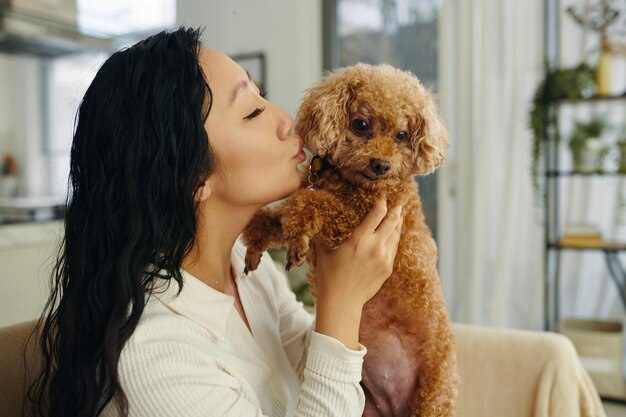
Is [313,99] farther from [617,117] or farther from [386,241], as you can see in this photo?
[617,117]

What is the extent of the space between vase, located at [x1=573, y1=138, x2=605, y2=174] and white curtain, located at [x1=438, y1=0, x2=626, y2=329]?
0.31 m

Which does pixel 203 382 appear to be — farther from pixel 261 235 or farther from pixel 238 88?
pixel 238 88

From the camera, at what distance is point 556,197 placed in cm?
322

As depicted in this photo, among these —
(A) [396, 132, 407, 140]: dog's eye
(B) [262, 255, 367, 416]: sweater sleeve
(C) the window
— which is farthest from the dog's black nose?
(C) the window

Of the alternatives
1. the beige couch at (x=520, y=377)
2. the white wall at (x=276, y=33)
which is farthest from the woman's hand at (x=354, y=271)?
the white wall at (x=276, y=33)

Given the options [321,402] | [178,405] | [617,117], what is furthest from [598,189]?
[178,405]

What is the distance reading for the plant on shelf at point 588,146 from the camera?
2.89m

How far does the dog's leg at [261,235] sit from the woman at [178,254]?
0.08 meters

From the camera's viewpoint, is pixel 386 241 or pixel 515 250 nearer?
pixel 386 241

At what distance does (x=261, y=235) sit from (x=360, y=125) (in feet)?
1.12

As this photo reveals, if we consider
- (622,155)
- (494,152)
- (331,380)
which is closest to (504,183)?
(494,152)

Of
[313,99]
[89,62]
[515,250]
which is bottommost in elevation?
[515,250]

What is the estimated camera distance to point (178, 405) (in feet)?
2.69

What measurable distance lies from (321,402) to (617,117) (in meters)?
2.96
